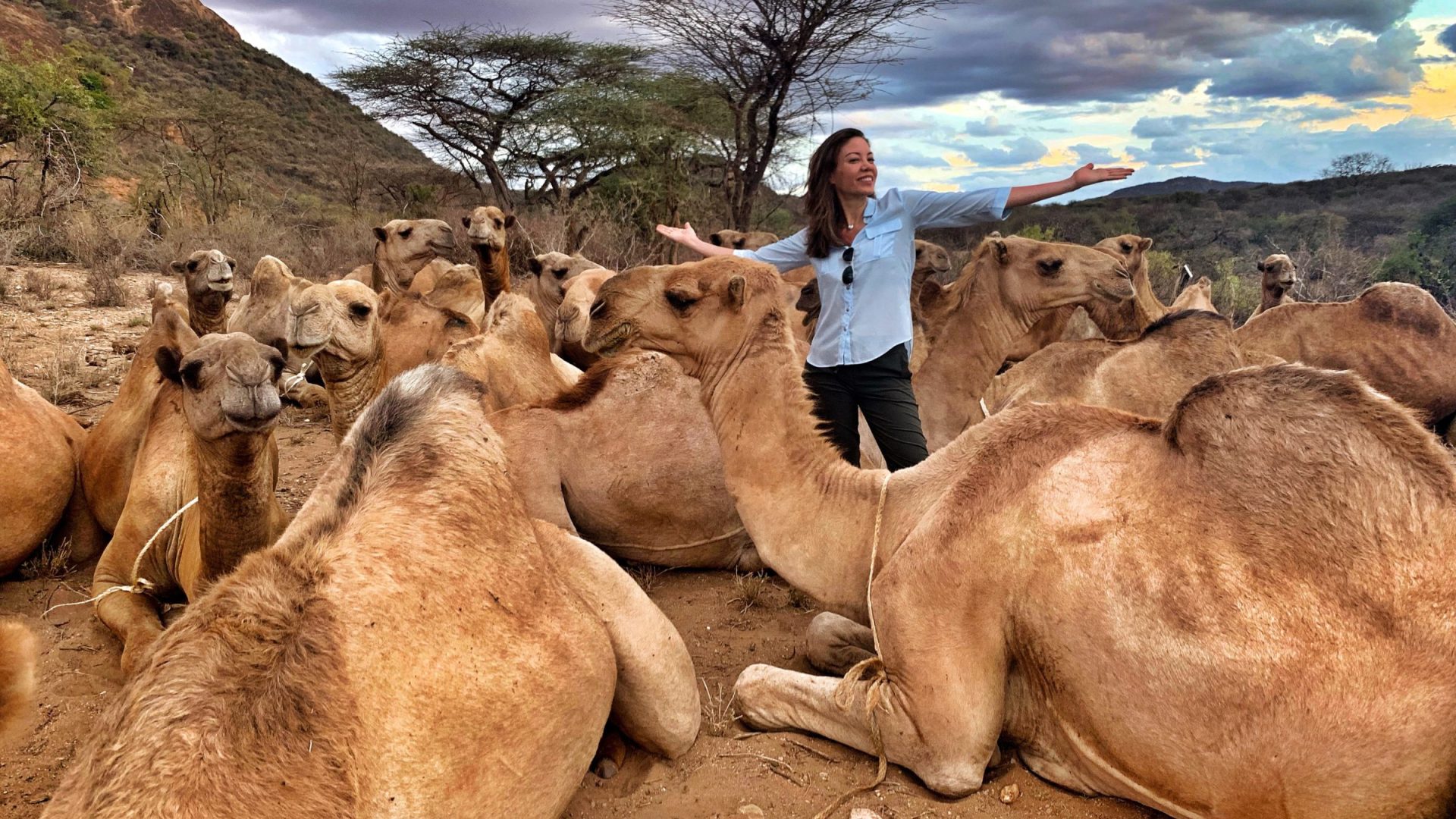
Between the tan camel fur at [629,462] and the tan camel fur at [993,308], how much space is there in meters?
2.31

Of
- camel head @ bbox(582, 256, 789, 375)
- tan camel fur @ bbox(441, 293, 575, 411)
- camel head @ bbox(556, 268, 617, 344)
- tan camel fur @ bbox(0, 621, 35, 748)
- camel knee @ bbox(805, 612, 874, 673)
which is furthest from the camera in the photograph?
camel head @ bbox(556, 268, 617, 344)

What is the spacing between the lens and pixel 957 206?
213 inches

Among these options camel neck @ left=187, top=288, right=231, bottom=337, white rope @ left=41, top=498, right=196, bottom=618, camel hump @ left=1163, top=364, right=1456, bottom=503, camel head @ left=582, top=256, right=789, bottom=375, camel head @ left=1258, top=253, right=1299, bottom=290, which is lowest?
white rope @ left=41, top=498, right=196, bottom=618

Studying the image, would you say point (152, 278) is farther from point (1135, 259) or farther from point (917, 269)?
point (1135, 259)

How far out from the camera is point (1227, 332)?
20.0 ft

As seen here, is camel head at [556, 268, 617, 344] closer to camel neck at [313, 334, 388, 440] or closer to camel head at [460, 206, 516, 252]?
camel head at [460, 206, 516, 252]

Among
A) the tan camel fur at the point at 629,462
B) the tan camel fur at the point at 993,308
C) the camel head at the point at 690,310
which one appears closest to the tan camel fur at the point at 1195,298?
the tan camel fur at the point at 993,308

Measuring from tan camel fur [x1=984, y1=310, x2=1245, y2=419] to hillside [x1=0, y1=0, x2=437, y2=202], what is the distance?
34.2m

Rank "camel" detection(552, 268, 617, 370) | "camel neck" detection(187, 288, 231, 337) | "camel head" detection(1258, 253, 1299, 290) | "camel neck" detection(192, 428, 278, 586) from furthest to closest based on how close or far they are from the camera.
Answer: "camel head" detection(1258, 253, 1299, 290) < "camel" detection(552, 268, 617, 370) < "camel neck" detection(187, 288, 231, 337) < "camel neck" detection(192, 428, 278, 586)

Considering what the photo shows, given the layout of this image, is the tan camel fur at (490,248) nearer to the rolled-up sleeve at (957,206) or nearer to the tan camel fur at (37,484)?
the tan camel fur at (37,484)

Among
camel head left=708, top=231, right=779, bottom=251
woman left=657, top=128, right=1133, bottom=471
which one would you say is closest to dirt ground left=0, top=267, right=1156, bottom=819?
woman left=657, top=128, right=1133, bottom=471

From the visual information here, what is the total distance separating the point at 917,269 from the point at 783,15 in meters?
12.0

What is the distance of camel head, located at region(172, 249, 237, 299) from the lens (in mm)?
7418

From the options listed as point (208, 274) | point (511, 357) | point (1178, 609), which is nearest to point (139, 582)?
point (511, 357)
